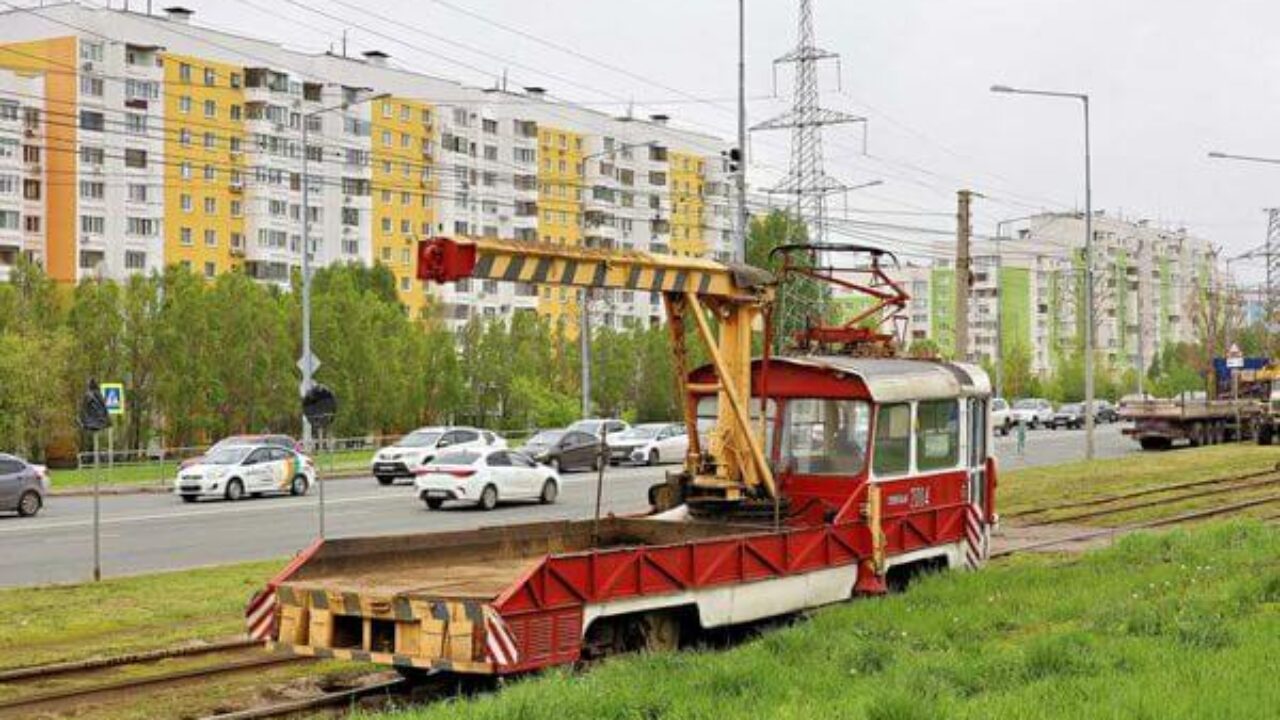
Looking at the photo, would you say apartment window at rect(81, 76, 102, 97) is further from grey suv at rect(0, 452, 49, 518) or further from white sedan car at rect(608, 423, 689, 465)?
grey suv at rect(0, 452, 49, 518)

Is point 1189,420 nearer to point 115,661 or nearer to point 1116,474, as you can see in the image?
point 1116,474

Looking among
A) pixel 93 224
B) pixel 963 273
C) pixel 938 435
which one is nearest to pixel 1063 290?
pixel 93 224

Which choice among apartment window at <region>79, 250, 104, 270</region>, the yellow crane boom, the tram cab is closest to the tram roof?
the tram cab

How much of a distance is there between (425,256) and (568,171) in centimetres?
10844

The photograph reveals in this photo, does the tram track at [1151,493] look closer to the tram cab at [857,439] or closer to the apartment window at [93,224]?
the tram cab at [857,439]

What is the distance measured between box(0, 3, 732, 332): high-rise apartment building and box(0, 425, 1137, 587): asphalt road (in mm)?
32595

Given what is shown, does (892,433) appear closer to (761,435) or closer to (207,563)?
(761,435)

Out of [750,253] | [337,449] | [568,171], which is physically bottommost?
[337,449]

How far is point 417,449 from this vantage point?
150 feet

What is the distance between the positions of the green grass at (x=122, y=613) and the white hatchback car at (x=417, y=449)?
75.5 feet

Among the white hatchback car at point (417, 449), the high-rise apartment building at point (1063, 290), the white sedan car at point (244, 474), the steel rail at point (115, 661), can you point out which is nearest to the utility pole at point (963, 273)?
the white hatchback car at point (417, 449)

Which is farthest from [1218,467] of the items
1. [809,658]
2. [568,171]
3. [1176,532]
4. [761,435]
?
[568,171]

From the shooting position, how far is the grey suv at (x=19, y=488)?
3472 centimetres

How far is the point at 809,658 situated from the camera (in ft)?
37.0
